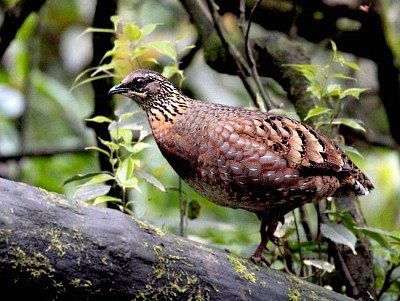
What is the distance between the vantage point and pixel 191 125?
3.01m

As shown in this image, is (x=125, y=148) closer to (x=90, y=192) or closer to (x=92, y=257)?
(x=90, y=192)

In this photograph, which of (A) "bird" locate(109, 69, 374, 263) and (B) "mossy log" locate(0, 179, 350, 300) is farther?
(A) "bird" locate(109, 69, 374, 263)

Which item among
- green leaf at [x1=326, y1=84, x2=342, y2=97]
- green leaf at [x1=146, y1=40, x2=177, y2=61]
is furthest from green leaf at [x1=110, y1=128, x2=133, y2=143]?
green leaf at [x1=326, y1=84, x2=342, y2=97]

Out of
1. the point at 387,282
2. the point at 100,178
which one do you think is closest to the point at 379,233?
the point at 387,282

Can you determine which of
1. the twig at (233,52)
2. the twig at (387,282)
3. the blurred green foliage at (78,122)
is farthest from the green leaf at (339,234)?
the blurred green foliage at (78,122)

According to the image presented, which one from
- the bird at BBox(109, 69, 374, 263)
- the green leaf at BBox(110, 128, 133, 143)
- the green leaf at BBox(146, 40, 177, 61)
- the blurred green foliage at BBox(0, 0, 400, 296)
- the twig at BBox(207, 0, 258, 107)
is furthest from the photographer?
the blurred green foliage at BBox(0, 0, 400, 296)

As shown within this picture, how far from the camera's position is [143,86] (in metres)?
3.23

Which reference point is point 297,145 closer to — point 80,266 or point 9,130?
point 80,266

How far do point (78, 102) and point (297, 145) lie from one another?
3.66m

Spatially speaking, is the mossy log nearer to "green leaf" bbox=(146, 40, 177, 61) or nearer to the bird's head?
the bird's head

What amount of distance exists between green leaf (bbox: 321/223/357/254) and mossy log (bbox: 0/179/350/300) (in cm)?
76

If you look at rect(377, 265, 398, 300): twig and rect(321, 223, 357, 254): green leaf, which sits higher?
rect(321, 223, 357, 254): green leaf

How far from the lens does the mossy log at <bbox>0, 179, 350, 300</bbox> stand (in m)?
2.09

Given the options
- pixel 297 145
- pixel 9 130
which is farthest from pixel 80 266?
pixel 9 130
